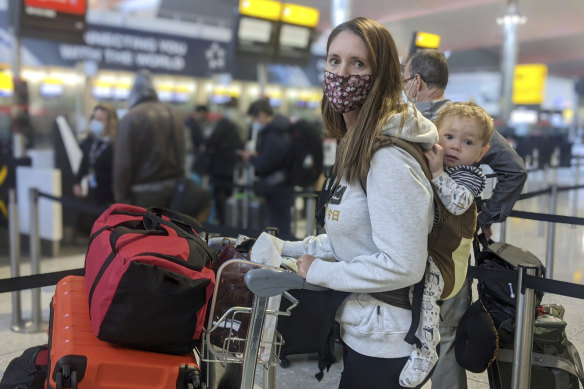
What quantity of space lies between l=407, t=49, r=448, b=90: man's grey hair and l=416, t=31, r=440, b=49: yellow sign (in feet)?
6.17

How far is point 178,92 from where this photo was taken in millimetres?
15789

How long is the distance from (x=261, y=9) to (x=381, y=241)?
22.2 feet

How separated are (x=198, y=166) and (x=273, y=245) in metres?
5.63

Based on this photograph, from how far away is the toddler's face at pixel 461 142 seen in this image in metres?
1.71

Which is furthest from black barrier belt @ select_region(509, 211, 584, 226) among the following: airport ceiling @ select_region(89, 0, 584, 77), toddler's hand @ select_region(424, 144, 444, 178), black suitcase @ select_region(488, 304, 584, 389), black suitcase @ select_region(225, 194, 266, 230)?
black suitcase @ select_region(225, 194, 266, 230)

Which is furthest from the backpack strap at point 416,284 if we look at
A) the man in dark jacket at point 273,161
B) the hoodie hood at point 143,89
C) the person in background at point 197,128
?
the person in background at point 197,128

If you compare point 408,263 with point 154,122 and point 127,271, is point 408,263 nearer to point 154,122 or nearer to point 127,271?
point 127,271

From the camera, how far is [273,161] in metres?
5.61

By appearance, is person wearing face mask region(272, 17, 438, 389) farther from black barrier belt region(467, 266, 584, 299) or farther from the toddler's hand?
black barrier belt region(467, 266, 584, 299)

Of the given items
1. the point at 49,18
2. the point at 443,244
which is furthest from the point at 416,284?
the point at 49,18

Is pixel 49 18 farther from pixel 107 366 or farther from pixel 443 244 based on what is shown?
pixel 443 244

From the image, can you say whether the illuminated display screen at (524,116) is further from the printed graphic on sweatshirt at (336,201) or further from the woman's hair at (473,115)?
the printed graphic on sweatshirt at (336,201)

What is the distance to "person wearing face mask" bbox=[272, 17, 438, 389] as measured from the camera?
1265 millimetres

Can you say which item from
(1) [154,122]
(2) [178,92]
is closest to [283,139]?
(1) [154,122]
